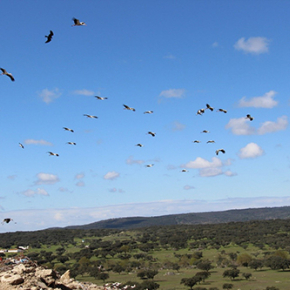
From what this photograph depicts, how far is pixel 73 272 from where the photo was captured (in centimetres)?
9412

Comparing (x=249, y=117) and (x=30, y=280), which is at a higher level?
(x=249, y=117)

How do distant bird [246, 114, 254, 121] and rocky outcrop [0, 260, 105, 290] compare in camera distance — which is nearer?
rocky outcrop [0, 260, 105, 290]

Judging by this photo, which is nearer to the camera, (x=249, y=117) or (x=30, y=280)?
(x=30, y=280)

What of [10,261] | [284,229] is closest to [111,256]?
[284,229]

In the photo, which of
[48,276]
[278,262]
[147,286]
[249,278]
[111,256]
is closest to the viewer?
[48,276]

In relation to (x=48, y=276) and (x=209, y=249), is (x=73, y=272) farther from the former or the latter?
(x=48, y=276)

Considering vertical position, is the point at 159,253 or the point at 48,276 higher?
the point at 48,276

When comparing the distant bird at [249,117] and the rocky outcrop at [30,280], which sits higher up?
the distant bird at [249,117]

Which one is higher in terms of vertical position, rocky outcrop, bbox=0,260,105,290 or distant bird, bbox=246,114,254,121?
distant bird, bbox=246,114,254,121

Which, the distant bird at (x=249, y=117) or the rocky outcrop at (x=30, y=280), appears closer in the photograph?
the rocky outcrop at (x=30, y=280)

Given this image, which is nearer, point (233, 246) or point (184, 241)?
point (233, 246)

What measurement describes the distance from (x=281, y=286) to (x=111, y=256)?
67.1 meters

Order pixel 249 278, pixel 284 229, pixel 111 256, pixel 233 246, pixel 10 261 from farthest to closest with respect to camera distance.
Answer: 1. pixel 284 229
2. pixel 233 246
3. pixel 111 256
4. pixel 249 278
5. pixel 10 261

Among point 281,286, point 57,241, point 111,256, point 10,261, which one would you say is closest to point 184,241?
point 111,256
